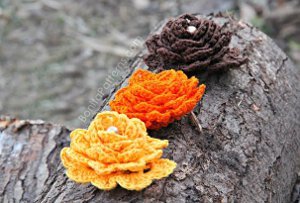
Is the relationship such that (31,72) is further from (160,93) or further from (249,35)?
(160,93)

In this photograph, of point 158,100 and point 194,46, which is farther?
point 194,46

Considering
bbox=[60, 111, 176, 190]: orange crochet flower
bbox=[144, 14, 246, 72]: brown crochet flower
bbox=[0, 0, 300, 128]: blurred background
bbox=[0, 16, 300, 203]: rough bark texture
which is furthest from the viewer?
bbox=[0, 0, 300, 128]: blurred background

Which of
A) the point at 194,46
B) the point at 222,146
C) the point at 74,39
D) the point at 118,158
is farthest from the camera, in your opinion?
the point at 74,39

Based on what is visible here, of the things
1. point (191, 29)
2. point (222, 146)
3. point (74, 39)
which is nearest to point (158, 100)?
Result: point (222, 146)

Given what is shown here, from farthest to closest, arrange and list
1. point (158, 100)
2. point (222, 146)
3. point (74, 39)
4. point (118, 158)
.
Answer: point (74, 39)
point (222, 146)
point (158, 100)
point (118, 158)

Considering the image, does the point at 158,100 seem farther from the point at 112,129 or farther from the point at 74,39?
the point at 74,39

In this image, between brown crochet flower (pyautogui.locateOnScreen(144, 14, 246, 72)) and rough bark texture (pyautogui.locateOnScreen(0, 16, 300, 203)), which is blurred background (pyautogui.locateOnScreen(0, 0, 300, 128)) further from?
brown crochet flower (pyautogui.locateOnScreen(144, 14, 246, 72))

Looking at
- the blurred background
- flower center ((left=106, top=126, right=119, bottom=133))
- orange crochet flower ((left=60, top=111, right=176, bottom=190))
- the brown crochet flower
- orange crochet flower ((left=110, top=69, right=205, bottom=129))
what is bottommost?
orange crochet flower ((left=60, top=111, right=176, bottom=190))

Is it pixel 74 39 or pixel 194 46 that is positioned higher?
pixel 74 39

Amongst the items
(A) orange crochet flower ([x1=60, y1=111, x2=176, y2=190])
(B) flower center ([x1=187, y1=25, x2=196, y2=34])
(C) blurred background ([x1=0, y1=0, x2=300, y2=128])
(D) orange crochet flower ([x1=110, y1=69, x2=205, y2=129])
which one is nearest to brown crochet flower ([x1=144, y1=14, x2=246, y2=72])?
(B) flower center ([x1=187, y1=25, x2=196, y2=34])
